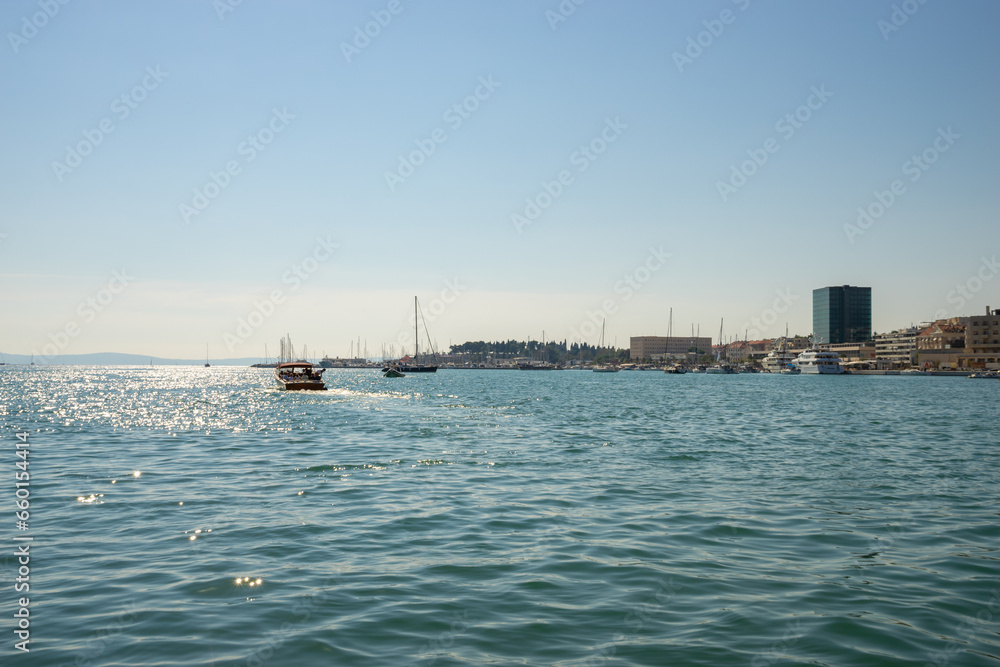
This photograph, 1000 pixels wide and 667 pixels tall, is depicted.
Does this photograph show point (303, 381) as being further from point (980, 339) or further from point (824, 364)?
point (980, 339)

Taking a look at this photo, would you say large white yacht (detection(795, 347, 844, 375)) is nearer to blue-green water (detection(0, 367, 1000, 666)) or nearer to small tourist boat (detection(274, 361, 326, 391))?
small tourist boat (detection(274, 361, 326, 391))

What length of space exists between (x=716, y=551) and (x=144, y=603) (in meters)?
9.26

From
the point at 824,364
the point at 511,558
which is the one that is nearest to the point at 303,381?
the point at 511,558

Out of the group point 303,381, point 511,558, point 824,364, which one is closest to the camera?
point 511,558

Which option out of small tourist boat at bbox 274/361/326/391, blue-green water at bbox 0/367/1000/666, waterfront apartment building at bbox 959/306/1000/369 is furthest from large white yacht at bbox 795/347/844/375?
blue-green water at bbox 0/367/1000/666

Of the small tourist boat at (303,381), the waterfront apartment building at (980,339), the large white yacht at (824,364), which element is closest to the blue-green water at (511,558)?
the small tourist boat at (303,381)

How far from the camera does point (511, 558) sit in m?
11.6

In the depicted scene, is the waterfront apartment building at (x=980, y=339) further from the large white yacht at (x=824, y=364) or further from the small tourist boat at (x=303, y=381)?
the small tourist boat at (x=303, y=381)

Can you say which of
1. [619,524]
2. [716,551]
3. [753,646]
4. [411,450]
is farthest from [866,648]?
[411,450]

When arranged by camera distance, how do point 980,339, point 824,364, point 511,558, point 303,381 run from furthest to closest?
1. point 980,339
2. point 824,364
3. point 303,381
4. point 511,558

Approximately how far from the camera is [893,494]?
17.5 metres

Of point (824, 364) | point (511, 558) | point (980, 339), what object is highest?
point (980, 339)

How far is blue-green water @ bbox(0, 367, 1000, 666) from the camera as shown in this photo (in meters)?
8.04

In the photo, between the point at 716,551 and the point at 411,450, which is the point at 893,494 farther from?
the point at 411,450
